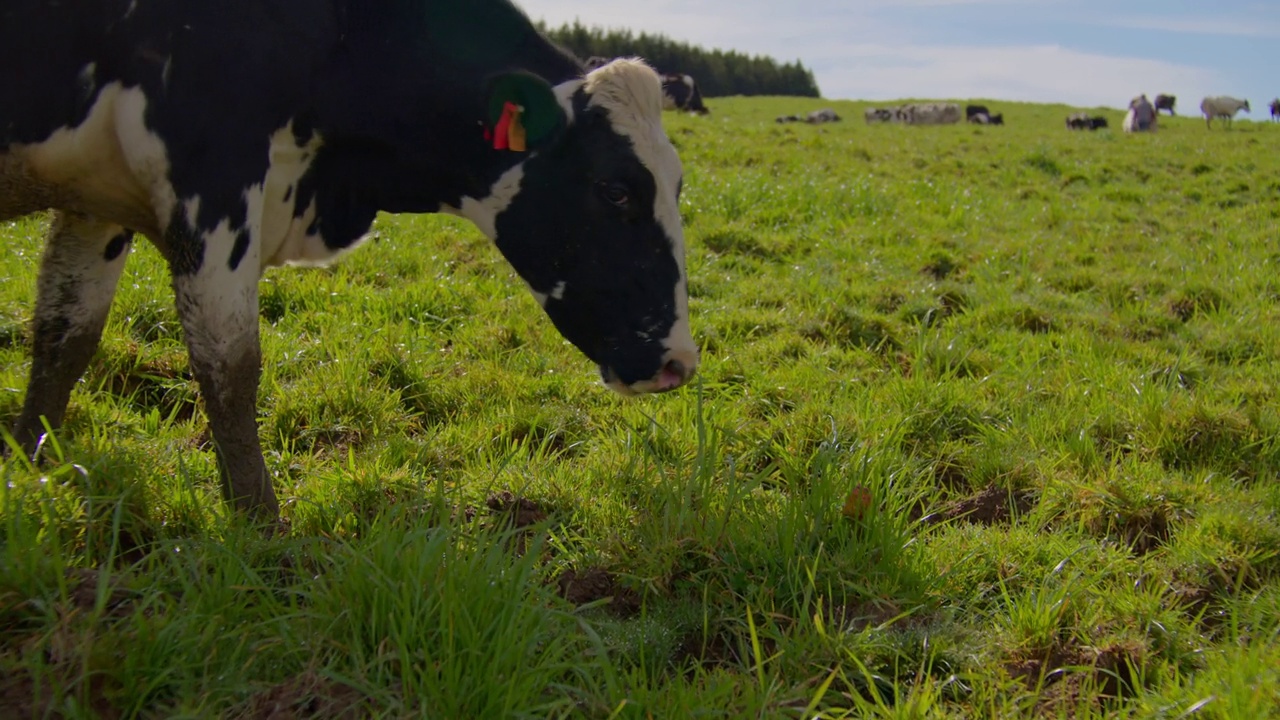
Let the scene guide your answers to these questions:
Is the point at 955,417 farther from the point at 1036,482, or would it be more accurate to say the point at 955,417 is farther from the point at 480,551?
the point at 480,551

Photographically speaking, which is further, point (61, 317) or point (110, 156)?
point (61, 317)

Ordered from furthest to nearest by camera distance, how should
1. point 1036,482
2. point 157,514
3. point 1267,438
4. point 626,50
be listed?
point 626,50 → point 1267,438 → point 1036,482 → point 157,514

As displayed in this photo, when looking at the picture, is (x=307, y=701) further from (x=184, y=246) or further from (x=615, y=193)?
(x=615, y=193)

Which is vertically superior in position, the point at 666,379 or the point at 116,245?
the point at 116,245

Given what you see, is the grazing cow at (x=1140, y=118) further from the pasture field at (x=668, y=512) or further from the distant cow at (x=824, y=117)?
the pasture field at (x=668, y=512)

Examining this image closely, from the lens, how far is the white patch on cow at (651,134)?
3.22 metres

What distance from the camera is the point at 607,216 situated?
3.24 metres

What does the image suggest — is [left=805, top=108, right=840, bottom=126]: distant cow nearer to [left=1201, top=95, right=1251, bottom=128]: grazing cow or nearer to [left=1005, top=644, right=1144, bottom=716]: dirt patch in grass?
[left=1201, top=95, right=1251, bottom=128]: grazing cow

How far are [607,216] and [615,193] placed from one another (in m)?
0.08

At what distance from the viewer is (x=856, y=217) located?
30.5 ft

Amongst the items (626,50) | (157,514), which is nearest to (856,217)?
(157,514)

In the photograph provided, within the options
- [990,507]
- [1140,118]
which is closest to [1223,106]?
[1140,118]

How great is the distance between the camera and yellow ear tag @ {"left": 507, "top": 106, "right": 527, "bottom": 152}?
3115 mm

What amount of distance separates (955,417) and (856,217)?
5.19m
